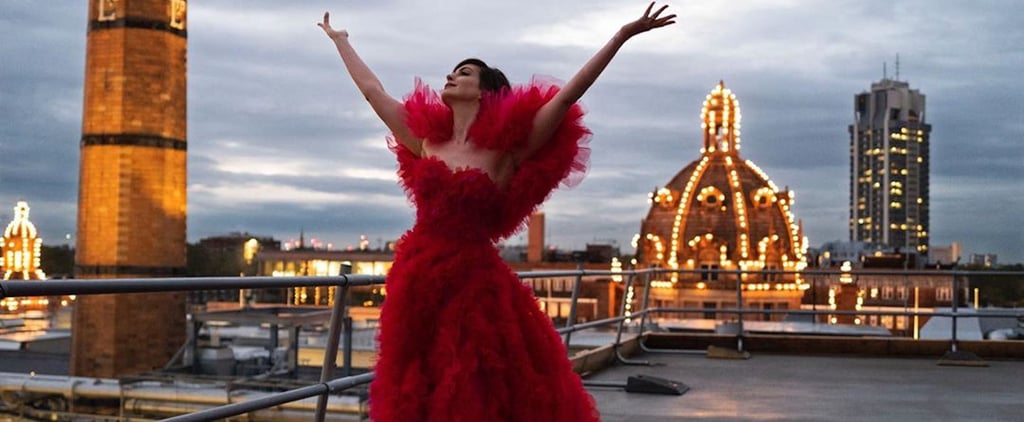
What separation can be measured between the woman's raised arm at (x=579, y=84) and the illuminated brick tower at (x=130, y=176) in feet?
87.6

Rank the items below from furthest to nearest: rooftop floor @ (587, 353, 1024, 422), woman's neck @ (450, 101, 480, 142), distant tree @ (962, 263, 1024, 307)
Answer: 1. distant tree @ (962, 263, 1024, 307)
2. rooftop floor @ (587, 353, 1024, 422)
3. woman's neck @ (450, 101, 480, 142)

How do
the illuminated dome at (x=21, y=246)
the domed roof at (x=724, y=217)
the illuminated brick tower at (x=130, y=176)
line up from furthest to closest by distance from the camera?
the illuminated dome at (x=21, y=246) < the domed roof at (x=724, y=217) < the illuminated brick tower at (x=130, y=176)

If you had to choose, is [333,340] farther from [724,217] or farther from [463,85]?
[724,217]

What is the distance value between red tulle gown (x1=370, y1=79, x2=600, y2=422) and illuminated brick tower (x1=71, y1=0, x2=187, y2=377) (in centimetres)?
2668

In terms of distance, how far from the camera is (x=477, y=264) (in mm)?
3230

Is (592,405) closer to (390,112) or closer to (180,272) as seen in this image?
(390,112)

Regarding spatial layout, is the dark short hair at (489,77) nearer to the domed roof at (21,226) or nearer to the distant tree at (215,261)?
the domed roof at (21,226)

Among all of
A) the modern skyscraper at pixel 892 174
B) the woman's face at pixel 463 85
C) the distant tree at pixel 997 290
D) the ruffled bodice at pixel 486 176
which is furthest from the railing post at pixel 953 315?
the modern skyscraper at pixel 892 174

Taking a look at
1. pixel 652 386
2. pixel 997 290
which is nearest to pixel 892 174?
pixel 997 290

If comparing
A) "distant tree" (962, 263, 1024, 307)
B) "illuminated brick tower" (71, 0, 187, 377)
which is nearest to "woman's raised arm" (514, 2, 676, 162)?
"illuminated brick tower" (71, 0, 187, 377)

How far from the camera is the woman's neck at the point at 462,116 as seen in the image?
11.1 feet

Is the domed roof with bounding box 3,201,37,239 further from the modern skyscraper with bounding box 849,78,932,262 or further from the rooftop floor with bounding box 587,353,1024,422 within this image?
the modern skyscraper with bounding box 849,78,932,262

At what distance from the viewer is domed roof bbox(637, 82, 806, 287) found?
4084 centimetres

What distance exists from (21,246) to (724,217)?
27781mm
